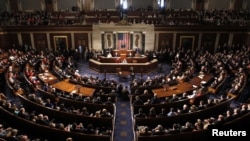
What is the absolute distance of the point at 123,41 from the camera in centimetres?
2438

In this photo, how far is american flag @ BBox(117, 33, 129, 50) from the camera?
24.2m

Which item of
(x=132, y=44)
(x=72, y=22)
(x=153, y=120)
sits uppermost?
(x=72, y=22)

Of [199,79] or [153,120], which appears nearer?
[153,120]

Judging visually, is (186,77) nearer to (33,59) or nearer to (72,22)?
(33,59)

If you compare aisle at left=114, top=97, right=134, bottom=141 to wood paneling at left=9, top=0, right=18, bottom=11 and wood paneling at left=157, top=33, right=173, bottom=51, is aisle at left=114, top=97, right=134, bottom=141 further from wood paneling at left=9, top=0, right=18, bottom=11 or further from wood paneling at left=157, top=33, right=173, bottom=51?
wood paneling at left=9, top=0, right=18, bottom=11

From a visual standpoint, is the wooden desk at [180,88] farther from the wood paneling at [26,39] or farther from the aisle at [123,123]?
the wood paneling at [26,39]

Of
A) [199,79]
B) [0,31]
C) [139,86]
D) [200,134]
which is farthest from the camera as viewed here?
[0,31]

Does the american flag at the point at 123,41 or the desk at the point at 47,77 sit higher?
the american flag at the point at 123,41

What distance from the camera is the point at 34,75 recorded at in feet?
54.4

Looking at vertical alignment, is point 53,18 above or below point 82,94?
above

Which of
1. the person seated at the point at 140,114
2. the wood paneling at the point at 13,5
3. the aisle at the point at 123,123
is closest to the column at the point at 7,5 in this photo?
the wood paneling at the point at 13,5

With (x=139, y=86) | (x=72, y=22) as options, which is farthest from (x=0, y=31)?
(x=139, y=86)

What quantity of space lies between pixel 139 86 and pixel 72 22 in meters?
12.8

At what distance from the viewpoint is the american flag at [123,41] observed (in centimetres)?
2420
